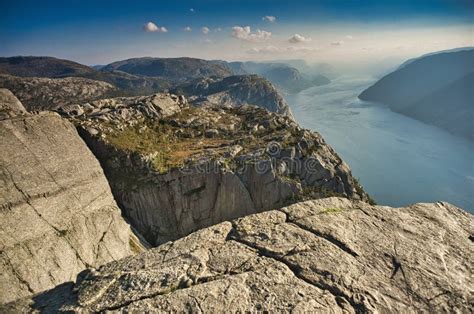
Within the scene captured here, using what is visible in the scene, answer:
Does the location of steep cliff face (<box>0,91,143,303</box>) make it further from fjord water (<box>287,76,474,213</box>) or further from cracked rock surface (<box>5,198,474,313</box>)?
fjord water (<box>287,76,474,213</box>)

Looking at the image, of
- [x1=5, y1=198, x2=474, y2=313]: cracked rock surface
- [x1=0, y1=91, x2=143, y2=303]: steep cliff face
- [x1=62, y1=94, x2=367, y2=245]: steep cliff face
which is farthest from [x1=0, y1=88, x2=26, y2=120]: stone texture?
[x1=5, y1=198, x2=474, y2=313]: cracked rock surface

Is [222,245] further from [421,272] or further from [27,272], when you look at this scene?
[27,272]

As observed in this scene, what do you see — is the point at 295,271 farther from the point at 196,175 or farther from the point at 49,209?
the point at 196,175

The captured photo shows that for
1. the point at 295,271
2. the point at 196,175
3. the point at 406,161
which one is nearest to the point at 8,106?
the point at 196,175

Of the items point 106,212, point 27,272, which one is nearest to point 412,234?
point 27,272

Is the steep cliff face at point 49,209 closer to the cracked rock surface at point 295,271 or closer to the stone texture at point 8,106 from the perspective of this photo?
the stone texture at point 8,106

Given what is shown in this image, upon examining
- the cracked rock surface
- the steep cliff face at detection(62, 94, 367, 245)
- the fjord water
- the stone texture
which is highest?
the stone texture
